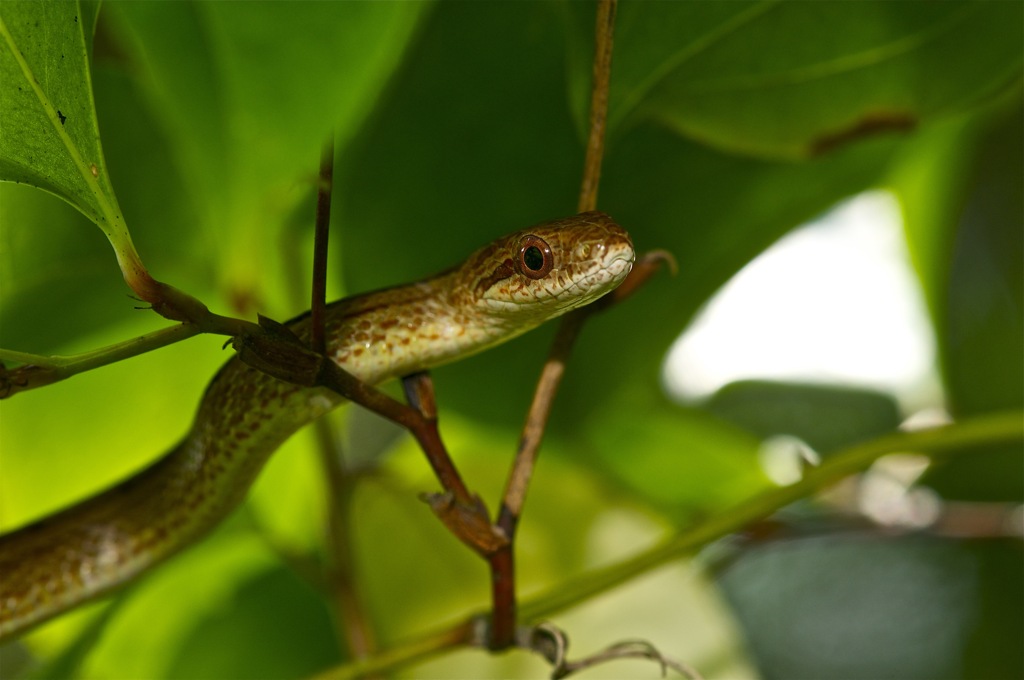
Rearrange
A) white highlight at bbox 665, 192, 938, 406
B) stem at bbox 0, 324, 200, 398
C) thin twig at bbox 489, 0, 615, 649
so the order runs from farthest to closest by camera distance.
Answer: white highlight at bbox 665, 192, 938, 406 → thin twig at bbox 489, 0, 615, 649 → stem at bbox 0, 324, 200, 398

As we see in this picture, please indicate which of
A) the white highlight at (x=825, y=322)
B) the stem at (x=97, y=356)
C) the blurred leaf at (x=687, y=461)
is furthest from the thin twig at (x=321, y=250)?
the white highlight at (x=825, y=322)

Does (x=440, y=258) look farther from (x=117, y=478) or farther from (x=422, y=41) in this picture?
(x=117, y=478)

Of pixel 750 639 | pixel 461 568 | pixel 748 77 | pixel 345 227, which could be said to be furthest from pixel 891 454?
pixel 750 639

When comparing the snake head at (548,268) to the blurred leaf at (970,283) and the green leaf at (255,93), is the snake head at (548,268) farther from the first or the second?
the blurred leaf at (970,283)

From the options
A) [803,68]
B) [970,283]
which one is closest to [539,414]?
[803,68]

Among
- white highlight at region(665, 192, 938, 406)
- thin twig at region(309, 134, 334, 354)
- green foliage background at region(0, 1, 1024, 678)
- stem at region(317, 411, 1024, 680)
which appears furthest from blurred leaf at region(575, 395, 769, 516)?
thin twig at region(309, 134, 334, 354)

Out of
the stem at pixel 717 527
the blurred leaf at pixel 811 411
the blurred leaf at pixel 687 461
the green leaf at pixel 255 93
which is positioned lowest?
the stem at pixel 717 527

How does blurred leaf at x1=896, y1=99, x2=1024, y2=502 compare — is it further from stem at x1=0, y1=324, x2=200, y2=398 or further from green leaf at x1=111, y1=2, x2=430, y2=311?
stem at x1=0, y1=324, x2=200, y2=398
